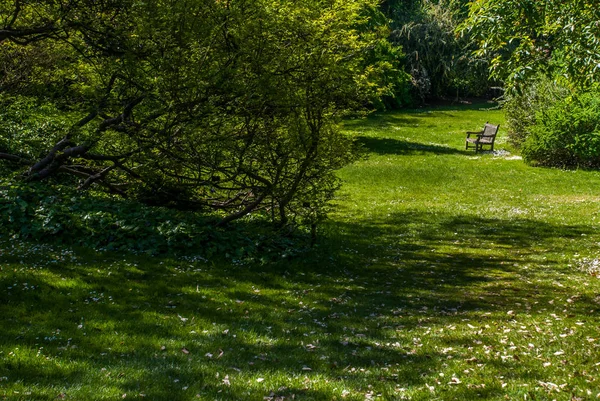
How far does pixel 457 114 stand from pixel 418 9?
577 inches

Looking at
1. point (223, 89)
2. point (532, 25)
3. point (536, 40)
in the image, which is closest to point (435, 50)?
point (536, 40)

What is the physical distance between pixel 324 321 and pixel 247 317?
109 centimetres

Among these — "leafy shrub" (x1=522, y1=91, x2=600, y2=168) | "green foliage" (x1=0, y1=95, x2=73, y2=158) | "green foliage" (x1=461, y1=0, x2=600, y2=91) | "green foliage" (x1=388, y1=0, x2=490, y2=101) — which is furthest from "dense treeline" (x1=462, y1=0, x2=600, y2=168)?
"green foliage" (x1=388, y1=0, x2=490, y2=101)

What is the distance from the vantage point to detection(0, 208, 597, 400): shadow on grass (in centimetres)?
589

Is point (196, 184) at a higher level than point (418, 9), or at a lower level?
lower

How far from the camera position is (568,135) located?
27.8 metres

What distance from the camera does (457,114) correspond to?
48.3 metres

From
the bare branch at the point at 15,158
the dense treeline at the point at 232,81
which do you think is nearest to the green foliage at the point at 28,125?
the bare branch at the point at 15,158

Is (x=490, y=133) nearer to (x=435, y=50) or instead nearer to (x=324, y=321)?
(x=435, y=50)

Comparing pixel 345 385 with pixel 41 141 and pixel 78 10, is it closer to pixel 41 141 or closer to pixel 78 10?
pixel 78 10

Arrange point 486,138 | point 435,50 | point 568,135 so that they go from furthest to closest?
point 435,50 → point 486,138 → point 568,135

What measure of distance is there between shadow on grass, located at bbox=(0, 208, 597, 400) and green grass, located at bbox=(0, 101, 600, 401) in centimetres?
3

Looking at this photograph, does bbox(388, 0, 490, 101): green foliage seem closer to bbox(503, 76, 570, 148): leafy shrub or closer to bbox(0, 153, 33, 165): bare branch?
bbox(503, 76, 570, 148): leafy shrub

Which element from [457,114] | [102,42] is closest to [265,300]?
[102,42]
